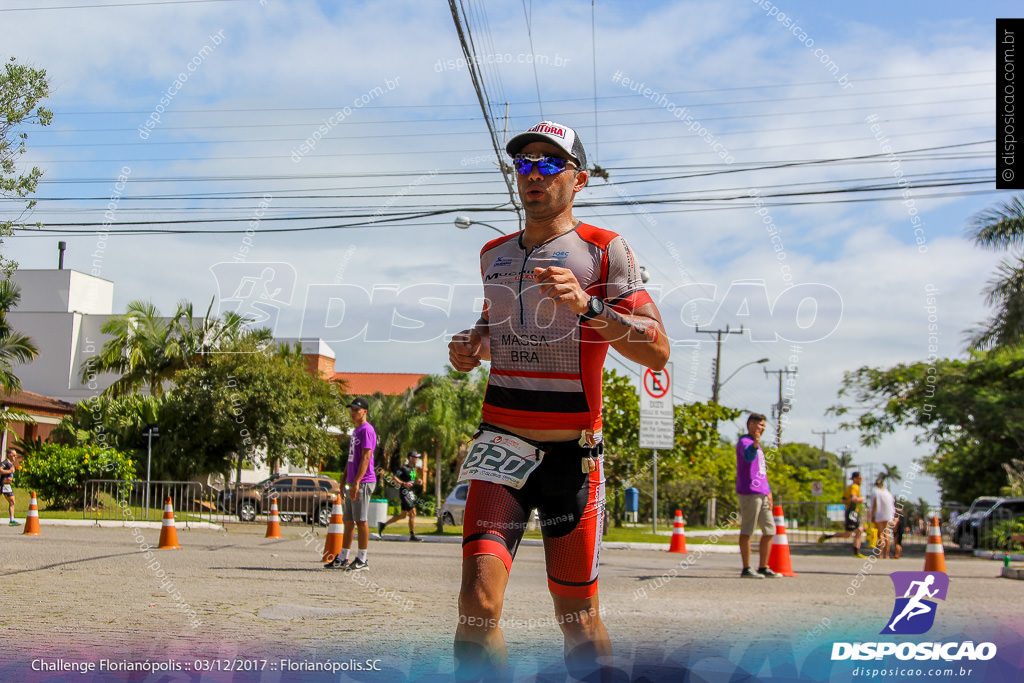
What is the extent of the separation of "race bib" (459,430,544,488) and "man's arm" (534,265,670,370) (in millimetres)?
494

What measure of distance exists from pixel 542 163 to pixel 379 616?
4536mm

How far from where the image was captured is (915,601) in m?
8.47

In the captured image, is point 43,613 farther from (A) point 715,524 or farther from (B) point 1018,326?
(A) point 715,524

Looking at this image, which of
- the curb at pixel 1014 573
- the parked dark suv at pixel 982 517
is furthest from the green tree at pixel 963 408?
the curb at pixel 1014 573

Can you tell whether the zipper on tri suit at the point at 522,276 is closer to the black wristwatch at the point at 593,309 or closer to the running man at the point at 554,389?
the running man at the point at 554,389

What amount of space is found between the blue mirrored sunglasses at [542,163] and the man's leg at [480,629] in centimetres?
146

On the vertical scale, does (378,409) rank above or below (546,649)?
above

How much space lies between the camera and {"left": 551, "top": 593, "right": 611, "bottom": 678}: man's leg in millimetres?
3411

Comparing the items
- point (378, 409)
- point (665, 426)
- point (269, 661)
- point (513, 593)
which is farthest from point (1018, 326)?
point (378, 409)

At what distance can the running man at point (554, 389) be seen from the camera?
11.2 feet

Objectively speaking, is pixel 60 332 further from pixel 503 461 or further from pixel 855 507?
pixel 503 461

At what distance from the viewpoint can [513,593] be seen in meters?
9.25

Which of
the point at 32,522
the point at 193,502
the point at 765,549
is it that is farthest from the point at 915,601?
the point at 193,502

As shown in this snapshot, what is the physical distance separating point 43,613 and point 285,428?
23.0 meters
